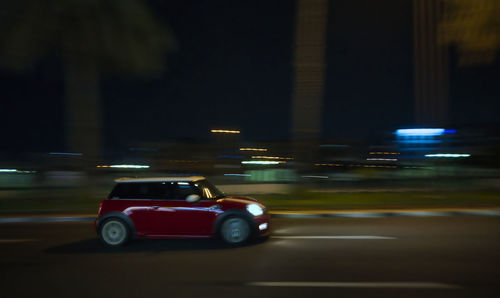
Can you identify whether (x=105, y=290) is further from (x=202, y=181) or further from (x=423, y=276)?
(x=423, y=276)

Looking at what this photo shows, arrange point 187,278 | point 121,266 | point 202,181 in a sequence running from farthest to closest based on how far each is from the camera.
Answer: point 202,181, point 121,266, point 187,278

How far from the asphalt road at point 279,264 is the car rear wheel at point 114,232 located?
241 mm

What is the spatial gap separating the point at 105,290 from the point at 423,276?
4.51 meters

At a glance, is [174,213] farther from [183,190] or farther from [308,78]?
[308,78]

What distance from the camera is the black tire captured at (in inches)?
359

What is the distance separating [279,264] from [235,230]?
69.8 inches

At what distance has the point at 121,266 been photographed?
25.5 ft

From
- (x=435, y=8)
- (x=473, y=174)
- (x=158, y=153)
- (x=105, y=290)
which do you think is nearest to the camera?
(x=105, y=290)

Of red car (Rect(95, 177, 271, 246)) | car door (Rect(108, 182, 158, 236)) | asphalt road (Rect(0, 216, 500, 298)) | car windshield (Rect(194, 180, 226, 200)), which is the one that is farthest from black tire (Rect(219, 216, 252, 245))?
car door (Rect(108, 182, 158, 236))

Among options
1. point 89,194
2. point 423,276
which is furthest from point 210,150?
point 423,276

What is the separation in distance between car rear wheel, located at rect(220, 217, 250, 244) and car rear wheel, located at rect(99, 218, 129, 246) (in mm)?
2020

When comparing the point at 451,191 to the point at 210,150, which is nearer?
the point at 451,191

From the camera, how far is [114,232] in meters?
9.42

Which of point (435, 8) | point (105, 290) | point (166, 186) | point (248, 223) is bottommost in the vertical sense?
point (105, 290)
